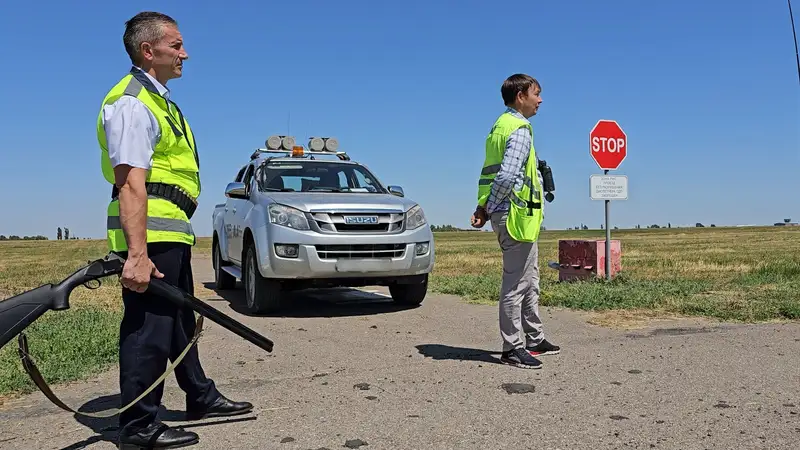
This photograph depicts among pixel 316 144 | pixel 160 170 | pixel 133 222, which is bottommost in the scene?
pixel 133 222

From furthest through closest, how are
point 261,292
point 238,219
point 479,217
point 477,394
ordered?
point 238,219 < point 261,292 < point 479,217 < point 477,394

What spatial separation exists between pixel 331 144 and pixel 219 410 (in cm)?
733

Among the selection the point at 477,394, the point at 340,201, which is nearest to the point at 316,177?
the point at 340,201

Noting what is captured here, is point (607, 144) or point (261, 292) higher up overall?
point (607, 144)

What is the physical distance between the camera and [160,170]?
331 cm

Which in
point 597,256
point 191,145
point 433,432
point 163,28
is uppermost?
point 163,28

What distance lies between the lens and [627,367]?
4949mm

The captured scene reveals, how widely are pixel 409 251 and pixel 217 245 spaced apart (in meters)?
4.48

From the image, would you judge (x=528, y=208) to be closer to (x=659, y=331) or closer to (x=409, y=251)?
(x=659, y=331)

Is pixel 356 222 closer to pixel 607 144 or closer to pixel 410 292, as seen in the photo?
pixel 410 292

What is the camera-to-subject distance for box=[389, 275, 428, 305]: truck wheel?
8648 mm

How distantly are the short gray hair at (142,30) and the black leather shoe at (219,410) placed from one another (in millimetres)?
1883

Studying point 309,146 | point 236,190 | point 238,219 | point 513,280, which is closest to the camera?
point 513,280

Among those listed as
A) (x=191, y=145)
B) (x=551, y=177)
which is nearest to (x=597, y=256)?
(x=551, y=177)
